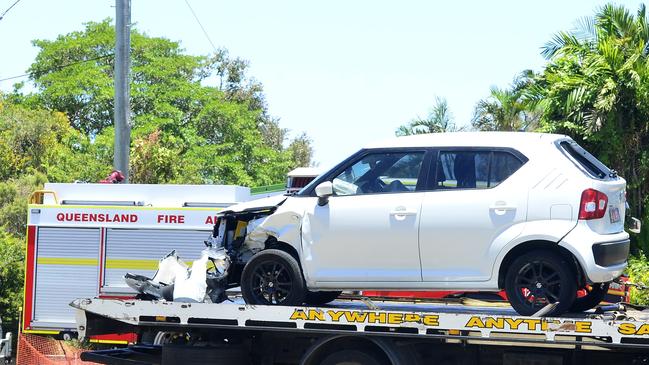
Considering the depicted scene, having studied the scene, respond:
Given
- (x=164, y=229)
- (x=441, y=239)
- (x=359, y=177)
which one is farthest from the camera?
(x=164, y=229)

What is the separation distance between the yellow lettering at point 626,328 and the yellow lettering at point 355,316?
6.74 feet

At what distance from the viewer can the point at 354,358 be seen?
9.18 m

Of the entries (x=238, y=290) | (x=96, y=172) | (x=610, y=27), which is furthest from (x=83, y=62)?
(x=238, y=290)

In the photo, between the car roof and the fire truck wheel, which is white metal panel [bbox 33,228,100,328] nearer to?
the fire truck wheel

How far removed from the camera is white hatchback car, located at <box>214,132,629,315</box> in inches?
332

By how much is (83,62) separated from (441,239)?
41.2 meters

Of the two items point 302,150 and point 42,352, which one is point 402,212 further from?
point 302,150

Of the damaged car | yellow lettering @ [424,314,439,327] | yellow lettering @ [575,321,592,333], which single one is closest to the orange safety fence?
the damaged car

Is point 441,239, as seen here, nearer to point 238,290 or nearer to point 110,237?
point 238,290

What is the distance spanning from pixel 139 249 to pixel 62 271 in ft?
3.77

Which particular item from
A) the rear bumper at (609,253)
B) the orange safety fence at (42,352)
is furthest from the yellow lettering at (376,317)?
the orange safety fence at (42,352)

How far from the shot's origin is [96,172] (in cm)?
2934

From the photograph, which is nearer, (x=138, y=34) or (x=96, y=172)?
(x=96, y=172)

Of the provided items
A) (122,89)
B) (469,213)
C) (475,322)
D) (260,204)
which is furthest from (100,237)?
(475,322)
